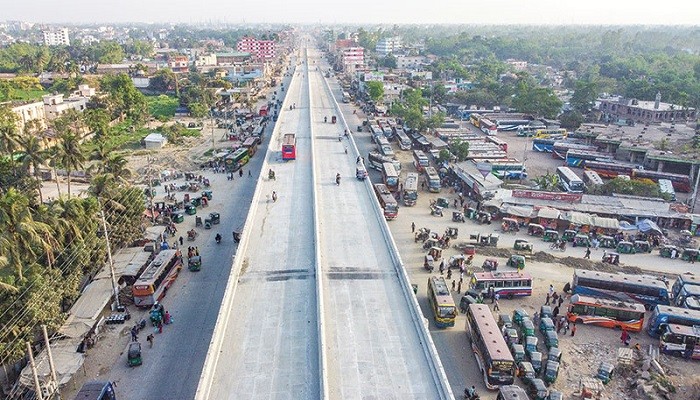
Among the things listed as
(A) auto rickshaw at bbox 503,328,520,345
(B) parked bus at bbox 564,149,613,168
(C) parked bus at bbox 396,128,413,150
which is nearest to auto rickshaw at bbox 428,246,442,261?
(A) auto rickshaw at bbox 503,328,520,345

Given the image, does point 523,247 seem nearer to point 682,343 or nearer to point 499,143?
point 682,343

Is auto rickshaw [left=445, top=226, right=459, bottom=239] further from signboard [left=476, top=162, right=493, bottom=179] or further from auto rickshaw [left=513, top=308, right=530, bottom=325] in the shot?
signboard [left=476, top=162, right=493, bottom=179]

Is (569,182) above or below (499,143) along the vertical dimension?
below

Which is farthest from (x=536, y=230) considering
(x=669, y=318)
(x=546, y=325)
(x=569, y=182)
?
(x=546, y=325)

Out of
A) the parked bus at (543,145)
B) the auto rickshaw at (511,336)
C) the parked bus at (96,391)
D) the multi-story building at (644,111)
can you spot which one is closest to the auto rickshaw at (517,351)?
the auto rickshaw at (511,336)

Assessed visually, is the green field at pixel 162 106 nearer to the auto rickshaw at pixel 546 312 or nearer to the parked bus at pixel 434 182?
the parked bus at pixel 434 182

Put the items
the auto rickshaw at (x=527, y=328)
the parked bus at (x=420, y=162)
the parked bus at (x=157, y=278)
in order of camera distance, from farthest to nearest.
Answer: the parked bus at (x=420, y=162), the parked bus at (x=157, y=278), the auto rickshaw at (x=527, y=328)

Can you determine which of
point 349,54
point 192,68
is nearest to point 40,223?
point 192,68
